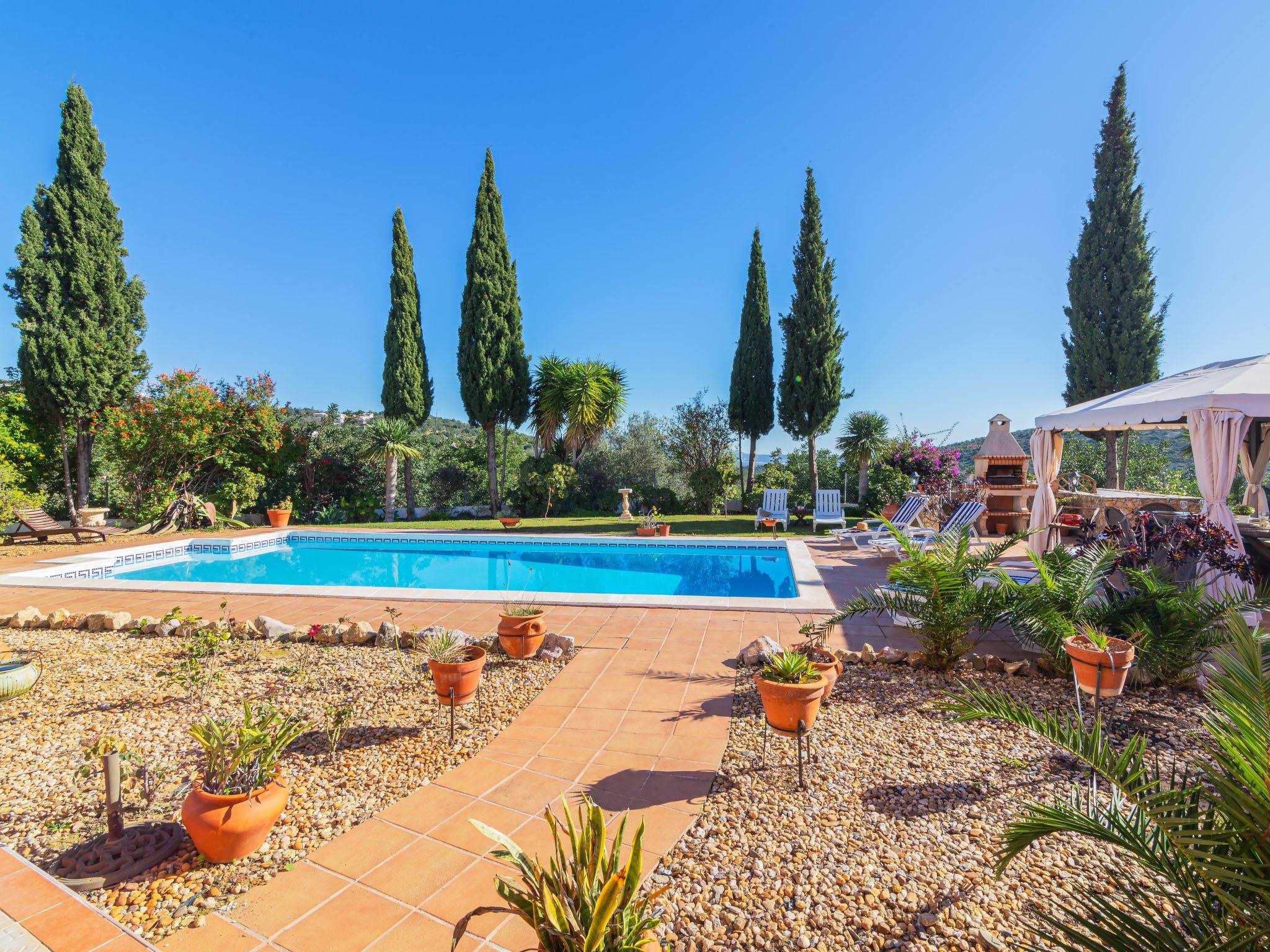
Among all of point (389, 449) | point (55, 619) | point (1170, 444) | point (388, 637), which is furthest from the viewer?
point (1170, 444)

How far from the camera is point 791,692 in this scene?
2.89 m

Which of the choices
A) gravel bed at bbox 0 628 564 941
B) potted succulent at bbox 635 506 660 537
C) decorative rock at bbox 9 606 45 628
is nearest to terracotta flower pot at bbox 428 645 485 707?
gravel bed at bbox 0 628 564 941

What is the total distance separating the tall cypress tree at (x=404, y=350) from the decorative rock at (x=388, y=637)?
1173cm

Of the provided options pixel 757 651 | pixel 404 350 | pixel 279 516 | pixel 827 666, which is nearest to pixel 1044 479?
pixel 757 651

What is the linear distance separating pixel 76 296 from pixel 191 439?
3853 millimetres

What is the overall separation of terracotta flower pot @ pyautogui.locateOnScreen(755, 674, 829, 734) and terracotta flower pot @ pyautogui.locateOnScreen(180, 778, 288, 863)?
2.34 meters

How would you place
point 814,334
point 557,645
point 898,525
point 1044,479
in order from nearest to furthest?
point 557,645, point 1044,479, point 898,525, point 814,334

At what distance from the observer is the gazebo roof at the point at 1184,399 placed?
479 centimetres

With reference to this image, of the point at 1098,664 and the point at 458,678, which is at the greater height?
the point at 1098,664

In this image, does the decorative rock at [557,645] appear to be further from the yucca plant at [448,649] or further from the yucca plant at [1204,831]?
the yucca plant at [1204,831]

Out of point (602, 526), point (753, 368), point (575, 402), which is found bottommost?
point (602, 526)

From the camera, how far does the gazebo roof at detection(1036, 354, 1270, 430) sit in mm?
4789

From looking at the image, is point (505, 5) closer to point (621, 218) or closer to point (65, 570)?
point (621, 218)

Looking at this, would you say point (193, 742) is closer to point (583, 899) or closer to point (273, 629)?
point (273, 629)
